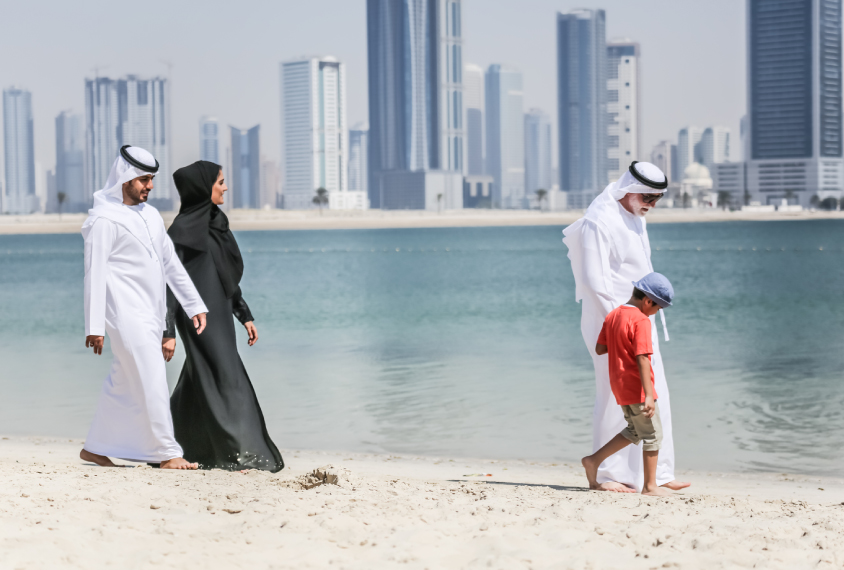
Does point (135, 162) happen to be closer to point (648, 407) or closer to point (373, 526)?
point (373, 526)

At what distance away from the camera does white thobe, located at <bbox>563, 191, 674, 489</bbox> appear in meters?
4.29

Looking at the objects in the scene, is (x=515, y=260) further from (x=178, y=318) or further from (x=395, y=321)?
(x=178, y=318)

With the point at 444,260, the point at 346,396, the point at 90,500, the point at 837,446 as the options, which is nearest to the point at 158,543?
the point at 90,500

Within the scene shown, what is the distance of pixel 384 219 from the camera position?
14750 cm

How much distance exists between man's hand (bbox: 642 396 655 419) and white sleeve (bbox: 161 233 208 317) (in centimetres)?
197

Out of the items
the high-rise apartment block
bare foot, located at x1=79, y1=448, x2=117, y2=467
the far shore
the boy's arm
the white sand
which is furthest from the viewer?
the high-rise apartment block

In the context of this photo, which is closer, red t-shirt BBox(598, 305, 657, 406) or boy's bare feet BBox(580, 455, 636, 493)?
red t-shirt BBox(598, 305, 657, 406)

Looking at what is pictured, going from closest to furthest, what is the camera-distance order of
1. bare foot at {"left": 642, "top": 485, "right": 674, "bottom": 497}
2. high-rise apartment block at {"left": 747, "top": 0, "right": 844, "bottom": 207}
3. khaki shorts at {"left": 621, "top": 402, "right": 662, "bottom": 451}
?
khaki shorts at {"left": 621, "top": 402, "right": 662, "bottom": 451} < bare foot at {"left": 642, "top": 485, "right": 674, "bottom": 497} < high-rise apartment block at {"left": 747, "top": 0, "right": 844, "bottom": 207}

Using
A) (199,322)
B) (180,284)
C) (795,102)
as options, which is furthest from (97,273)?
(795,102)

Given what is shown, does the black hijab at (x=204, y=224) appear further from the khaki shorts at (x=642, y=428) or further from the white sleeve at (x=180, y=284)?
the khaki shorts at (x=642, y=428)

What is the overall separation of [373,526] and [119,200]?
2005mm

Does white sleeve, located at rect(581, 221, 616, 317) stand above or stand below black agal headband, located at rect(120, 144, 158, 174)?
below

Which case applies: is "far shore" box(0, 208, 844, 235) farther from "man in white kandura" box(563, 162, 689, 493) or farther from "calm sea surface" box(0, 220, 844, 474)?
"man in white kandura" box(563, 162, 689, 493)

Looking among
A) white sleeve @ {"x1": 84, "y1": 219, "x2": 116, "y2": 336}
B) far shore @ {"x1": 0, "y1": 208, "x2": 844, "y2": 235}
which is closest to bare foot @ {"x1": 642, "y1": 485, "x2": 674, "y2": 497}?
white sleeve @ {"x1": 84, "y1": 219, "x2": 116, "y2": 336}
